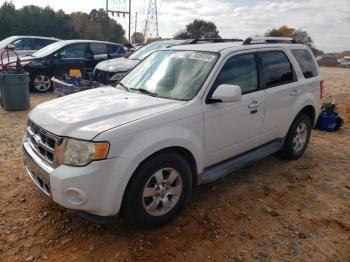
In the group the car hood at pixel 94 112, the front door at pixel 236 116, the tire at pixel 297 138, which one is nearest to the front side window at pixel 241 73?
the front door at pixel 236 116

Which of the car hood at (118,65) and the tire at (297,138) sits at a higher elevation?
the car hood at (118,65)

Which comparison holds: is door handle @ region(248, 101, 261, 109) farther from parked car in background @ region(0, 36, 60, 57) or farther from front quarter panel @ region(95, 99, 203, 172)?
parked car in background @ region(0, 36, 60, 57)

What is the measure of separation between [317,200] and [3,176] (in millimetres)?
4089

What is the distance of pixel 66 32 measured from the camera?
46406 millimetres

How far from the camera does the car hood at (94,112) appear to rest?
2955mm

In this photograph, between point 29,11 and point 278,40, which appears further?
point 29,11

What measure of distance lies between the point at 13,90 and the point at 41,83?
244 centimetres

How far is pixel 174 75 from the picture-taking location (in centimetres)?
395

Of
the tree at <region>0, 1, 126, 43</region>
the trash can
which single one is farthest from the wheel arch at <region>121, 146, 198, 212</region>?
the tree at <region>0, 1, 126, 43</region>

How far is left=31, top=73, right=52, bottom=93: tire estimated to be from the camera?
34.3ft

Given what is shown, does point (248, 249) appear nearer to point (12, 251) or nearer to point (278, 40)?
point (12, 251)

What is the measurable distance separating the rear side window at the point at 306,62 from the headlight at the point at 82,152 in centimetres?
351

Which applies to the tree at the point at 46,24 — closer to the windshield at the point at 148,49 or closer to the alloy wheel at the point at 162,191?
the windshield at the point at 148,49

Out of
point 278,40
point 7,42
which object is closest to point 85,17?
point 7,42
